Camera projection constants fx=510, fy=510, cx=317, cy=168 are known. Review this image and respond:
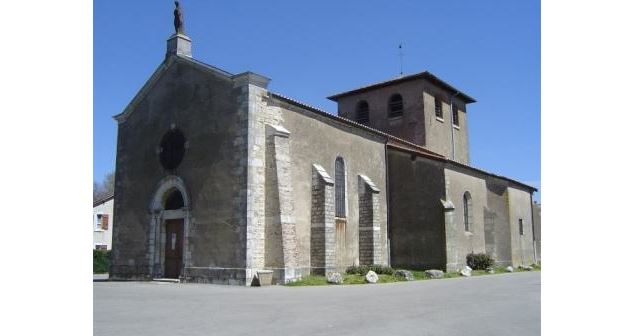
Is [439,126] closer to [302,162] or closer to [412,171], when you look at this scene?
[412,171]

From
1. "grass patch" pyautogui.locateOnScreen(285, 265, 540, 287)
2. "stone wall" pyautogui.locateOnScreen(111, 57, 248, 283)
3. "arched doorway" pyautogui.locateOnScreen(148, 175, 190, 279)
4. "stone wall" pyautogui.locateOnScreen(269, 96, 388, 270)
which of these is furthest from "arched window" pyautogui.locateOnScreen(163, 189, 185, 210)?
"grass patch" pyautogui.locateOnScreen(285, 265, 540, 287)

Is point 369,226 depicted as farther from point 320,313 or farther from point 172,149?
point 320,313

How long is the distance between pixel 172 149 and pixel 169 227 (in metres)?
3.05

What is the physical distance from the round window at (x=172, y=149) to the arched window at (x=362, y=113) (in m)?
15.0

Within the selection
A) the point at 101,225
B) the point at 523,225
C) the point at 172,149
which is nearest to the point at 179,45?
the point at 172,149

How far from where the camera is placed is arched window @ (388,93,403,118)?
31562 mm

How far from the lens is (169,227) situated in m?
19.9

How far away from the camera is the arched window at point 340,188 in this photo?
Answer: 21.1 m

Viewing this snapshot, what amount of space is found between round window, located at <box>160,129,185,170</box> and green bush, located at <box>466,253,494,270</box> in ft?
47.7

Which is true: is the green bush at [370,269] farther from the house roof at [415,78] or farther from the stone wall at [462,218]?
the house roof at [415,78]

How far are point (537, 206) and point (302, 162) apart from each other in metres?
25.3

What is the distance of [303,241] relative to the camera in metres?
18.7

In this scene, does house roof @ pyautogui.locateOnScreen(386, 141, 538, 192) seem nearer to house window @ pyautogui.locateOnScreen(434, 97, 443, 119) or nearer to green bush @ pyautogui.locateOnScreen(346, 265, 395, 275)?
house window @ pyautogui.locateOnScreen(434, 97, 443, 119)
